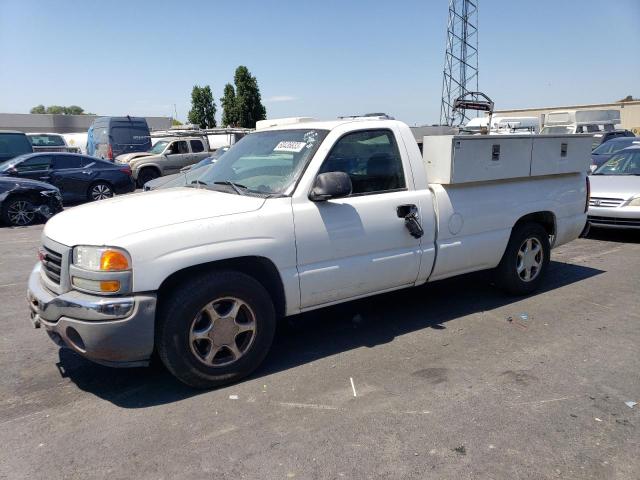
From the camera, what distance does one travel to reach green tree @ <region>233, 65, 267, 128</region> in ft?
127

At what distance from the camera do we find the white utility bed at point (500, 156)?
493 cm

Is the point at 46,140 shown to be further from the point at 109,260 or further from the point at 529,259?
the point at 109,260

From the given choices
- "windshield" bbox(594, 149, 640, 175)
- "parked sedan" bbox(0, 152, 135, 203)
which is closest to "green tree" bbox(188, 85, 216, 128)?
"parked sedan" bbox(0, 152, 135, 203)

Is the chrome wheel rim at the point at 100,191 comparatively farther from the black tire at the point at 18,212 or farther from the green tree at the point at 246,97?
the green tree at the point at 246,97

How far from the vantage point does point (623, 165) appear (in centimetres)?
1016

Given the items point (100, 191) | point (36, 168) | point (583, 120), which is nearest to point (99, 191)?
point (100, 191)

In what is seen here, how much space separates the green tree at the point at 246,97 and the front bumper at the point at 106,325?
36.3m

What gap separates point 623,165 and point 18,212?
12.0 metres

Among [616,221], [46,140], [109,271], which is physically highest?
[46,140]

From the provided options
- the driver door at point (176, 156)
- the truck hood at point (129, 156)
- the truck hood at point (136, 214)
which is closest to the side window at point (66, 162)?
the truck hood at point (129, 156)

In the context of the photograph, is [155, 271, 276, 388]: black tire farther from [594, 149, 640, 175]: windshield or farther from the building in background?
the building in background

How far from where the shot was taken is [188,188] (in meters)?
4.77

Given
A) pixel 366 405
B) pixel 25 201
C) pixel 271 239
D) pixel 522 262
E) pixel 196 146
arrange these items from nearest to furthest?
pixel 366 405
pixel 271 239
pixel 522 262
pixel 25 201
pixel 196 146

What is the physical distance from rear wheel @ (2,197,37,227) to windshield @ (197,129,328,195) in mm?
8317
